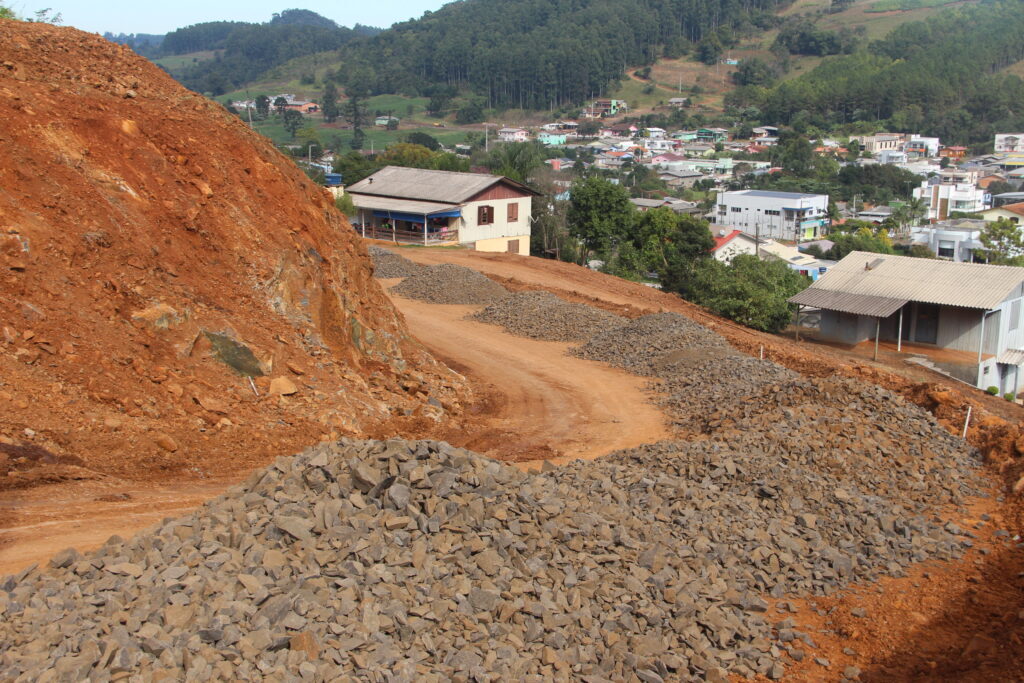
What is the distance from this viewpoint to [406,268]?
31609 millimetres

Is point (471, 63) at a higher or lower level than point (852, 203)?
higher

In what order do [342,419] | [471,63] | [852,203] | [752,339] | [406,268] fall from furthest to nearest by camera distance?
[471,63] < [852,203] < [406,268] < [752,339] < [342,419]

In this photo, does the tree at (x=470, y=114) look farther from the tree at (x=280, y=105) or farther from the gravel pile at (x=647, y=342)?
the gravel pile at (x=647, y=342)

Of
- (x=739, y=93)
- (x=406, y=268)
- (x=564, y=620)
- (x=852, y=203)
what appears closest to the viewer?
(x=564, y=620)

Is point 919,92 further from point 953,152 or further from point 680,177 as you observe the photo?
point 680,177

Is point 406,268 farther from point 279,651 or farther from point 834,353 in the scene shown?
point 279,651

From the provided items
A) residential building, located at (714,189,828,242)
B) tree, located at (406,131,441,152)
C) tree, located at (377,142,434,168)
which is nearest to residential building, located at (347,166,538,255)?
tree, located at (377,142,434,168)

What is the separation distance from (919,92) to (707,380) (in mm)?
142823

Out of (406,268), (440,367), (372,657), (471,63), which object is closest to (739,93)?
(471,63)

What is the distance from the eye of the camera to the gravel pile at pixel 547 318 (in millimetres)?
24156

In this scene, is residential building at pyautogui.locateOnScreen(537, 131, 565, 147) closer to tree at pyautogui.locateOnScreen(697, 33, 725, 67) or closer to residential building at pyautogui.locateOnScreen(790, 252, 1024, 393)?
tree at pyautogui.locateOnScreen(697, 33, 725, 67)

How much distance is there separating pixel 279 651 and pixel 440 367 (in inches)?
455

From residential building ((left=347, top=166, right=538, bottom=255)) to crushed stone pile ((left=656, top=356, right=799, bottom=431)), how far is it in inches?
827

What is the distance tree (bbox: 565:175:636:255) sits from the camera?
43281 millimetres
